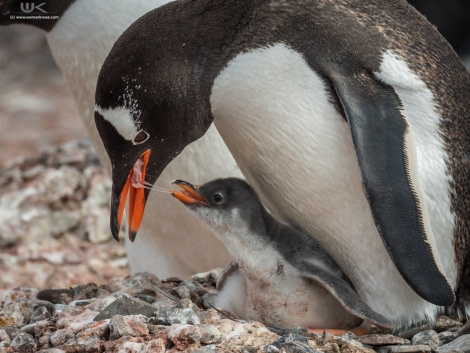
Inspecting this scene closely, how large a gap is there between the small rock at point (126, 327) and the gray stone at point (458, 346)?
872 mm

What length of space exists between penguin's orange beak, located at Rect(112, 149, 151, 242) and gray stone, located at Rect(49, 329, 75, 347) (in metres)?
0.39

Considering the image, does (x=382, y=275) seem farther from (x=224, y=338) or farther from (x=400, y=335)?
(x=224, y=338)

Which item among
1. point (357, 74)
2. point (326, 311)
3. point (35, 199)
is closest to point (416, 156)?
point (357, 74)

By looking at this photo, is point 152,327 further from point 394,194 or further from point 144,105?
point 394,194

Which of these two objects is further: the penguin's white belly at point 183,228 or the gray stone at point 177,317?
the penguin's white belly at point 183,228

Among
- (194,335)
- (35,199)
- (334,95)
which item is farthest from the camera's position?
(35,199)

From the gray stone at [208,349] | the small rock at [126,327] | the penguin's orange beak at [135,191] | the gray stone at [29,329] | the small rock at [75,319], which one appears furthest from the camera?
the penguin's orange beak at [135,191]

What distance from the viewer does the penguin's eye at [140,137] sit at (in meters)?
3.15

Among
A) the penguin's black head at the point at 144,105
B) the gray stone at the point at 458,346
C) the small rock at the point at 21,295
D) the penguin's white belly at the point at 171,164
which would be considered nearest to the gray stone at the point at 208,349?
the penguin's black head at the point at 144,105

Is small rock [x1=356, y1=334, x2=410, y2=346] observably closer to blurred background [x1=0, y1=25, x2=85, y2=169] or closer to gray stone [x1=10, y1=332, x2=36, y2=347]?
gray stone [x1=10, y1=332, x2=36, y2=347]

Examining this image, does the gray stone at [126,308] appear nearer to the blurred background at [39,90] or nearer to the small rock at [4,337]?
the small rock at [4,337]

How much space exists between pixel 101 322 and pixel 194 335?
1.07ft

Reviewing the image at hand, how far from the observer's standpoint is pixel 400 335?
128 inches

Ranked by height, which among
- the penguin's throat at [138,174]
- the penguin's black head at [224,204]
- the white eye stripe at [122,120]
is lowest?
the penguin's black head at [224,204]
